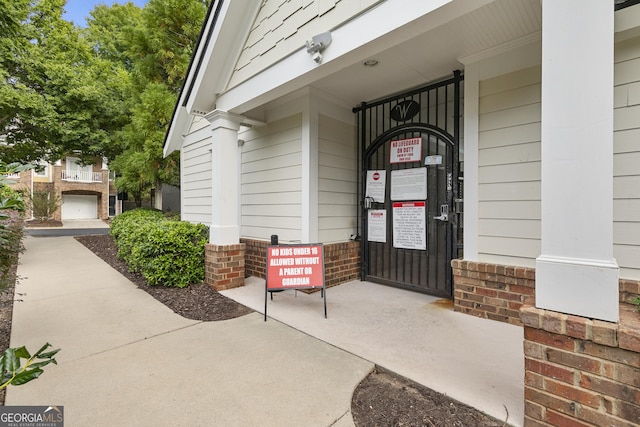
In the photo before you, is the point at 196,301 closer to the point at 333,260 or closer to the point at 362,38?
the point at 333,260

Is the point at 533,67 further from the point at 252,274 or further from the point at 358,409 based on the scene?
the point at 252,274

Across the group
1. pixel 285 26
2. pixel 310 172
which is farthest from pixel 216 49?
pixel 310 172

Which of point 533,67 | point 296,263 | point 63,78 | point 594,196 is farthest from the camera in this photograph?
point 63,78

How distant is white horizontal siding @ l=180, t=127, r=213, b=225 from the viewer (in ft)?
23.0

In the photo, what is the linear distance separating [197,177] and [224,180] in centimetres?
338

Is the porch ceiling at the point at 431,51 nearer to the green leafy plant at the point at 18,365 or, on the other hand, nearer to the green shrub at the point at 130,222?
the green leafy plant at the point at 18,365

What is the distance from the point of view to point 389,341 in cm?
279

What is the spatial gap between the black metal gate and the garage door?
26406 mm

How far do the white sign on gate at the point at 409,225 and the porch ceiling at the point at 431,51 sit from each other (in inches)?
67.4

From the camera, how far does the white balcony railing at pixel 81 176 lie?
22.1 m

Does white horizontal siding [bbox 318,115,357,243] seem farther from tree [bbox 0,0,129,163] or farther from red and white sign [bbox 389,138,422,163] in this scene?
tree [bbox 0,0,129,163]

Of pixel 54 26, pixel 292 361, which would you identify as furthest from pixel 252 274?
pixel 54 26

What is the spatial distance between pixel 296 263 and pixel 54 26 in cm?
1232

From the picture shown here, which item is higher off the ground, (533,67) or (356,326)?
(533,67)
